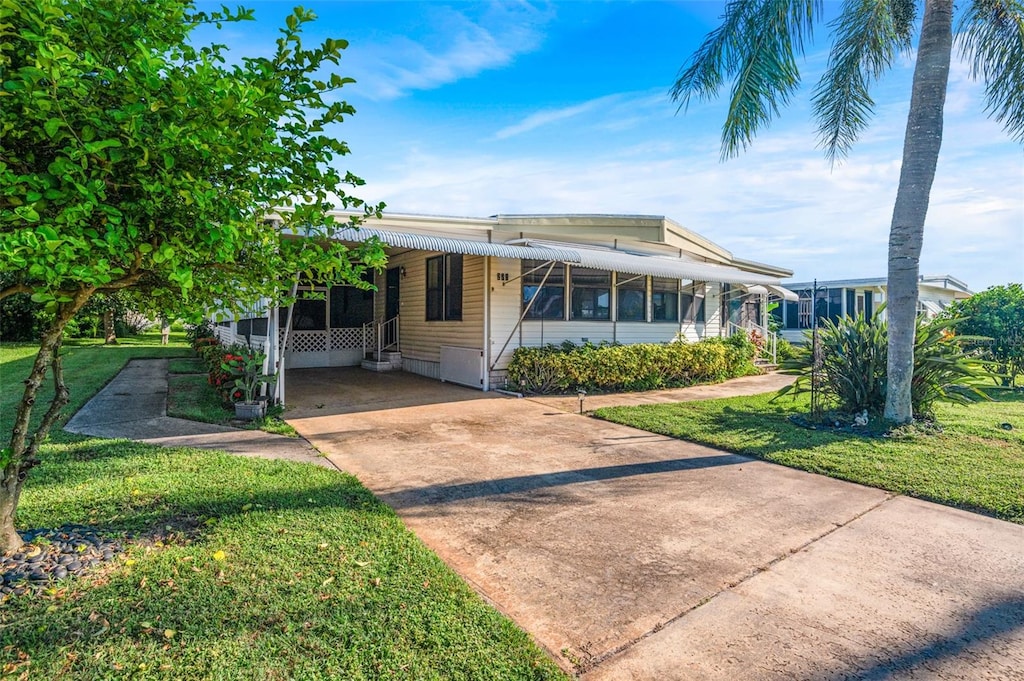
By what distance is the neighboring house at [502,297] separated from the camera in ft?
35.9

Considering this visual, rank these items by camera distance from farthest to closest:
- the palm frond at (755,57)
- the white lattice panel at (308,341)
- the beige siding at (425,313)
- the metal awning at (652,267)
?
1. the white lattice panel at (308,341)
2. the beige siding at (425,313)
3. the metal awning at (652,267)
4. the palm frond at (755,57)

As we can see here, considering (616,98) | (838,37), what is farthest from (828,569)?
(616,98)

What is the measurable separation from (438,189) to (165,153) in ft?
42.1

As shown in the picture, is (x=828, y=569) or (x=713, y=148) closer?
(x=828, y=569)

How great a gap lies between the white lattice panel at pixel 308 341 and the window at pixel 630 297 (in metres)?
7.89

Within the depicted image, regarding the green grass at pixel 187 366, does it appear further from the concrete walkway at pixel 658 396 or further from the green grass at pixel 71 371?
the concrete walkway at pixel 658 396

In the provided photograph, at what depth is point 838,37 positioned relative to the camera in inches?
345

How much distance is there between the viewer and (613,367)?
1123 cm

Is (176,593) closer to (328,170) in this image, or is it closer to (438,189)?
(328,170)

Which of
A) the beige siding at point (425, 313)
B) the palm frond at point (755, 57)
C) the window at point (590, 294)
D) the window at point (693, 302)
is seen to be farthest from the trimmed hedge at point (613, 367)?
the palm frond at point (755, 57)

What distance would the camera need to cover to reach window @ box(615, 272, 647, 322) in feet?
42.1

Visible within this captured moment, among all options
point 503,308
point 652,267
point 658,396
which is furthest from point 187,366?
point 652,267

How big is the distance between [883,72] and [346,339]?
1330cm

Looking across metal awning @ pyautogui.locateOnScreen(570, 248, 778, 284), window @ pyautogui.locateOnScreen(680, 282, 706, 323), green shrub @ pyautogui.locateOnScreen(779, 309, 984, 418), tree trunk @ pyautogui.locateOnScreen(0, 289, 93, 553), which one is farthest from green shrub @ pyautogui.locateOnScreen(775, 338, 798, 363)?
tree trunk @ pyautogui.locateOnScreen(0, 289, 93, 553)
